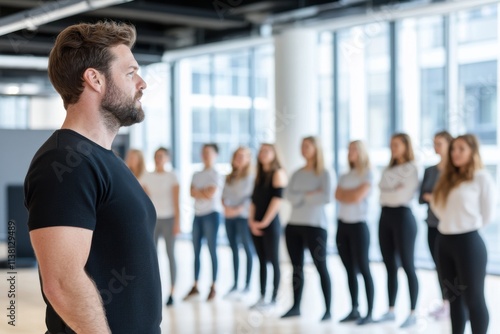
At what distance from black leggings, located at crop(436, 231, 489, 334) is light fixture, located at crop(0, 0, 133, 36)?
149 inches

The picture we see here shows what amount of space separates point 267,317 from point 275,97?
403 cm

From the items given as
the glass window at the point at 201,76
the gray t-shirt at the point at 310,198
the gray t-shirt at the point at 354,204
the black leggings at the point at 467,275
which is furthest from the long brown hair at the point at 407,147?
the glass window at the point at 201,76

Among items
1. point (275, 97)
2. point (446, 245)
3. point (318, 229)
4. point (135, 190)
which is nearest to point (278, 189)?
point (318, 229)

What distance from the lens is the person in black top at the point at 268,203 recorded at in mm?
6574

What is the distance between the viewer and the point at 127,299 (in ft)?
5.35

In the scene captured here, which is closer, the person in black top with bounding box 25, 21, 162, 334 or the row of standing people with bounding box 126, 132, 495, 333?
the person in black top with bounding box 25, 21, 162, 334

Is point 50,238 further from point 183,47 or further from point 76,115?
point 183,47

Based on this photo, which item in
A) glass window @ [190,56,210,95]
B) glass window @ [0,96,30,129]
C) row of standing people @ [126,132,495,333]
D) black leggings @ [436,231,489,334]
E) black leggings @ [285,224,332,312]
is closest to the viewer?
black leggings @ [436,231,489,334]

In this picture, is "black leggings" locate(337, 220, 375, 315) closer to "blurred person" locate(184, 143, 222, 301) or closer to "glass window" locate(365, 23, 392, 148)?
"blurred person" locate(184, 143, 222, 301)

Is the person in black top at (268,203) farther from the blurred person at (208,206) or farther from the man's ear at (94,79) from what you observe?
the man's ear at (94,79)

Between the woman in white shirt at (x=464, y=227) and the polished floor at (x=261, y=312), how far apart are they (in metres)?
1.28

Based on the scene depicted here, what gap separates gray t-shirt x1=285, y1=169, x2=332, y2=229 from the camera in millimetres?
6180

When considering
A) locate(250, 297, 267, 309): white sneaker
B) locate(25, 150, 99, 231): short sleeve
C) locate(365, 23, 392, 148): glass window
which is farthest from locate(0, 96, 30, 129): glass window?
locate(25, 150, 99, 231): short sleeve

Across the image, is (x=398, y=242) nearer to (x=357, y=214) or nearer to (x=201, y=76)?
(x=357, y=214)
